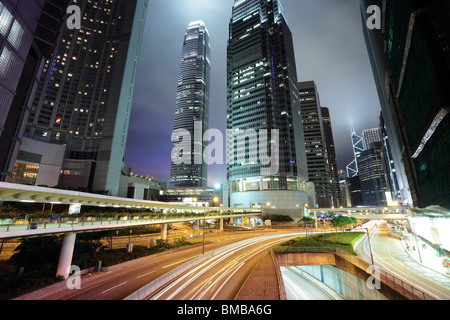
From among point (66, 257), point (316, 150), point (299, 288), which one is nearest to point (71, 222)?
point (66, 257)

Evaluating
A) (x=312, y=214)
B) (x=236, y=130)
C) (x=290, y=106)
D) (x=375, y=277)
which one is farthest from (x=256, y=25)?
(x=375, y=277)

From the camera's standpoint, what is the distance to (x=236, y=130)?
124 m

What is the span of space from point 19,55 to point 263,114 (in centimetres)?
10352

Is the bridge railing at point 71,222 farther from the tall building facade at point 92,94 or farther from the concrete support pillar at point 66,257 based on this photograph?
the tall building facade at point 92,94

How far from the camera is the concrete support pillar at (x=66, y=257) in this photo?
67.7ft

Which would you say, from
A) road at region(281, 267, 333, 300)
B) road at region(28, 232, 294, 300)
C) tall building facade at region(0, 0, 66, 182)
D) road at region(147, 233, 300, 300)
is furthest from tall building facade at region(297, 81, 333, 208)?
tall building facade at region(0, 0, 66, 182)

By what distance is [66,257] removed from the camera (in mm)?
21062

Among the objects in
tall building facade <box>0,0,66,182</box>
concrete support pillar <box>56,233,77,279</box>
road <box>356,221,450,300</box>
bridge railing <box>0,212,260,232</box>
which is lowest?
road <box>356,221,450,300</box>

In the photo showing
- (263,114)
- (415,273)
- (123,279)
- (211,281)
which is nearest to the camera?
(211,281)

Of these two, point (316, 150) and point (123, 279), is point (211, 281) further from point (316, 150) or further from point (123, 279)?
point (316, 150)

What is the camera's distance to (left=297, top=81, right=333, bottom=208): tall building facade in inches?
6604

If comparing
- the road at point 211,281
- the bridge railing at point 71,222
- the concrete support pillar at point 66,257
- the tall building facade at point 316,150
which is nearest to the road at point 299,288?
the road at point 211,281

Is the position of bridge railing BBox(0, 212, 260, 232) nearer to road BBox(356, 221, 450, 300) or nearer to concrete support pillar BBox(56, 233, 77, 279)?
concrete support pillar BBox(56, 233, 77, 279)

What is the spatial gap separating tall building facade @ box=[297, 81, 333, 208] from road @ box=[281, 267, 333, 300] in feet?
454
